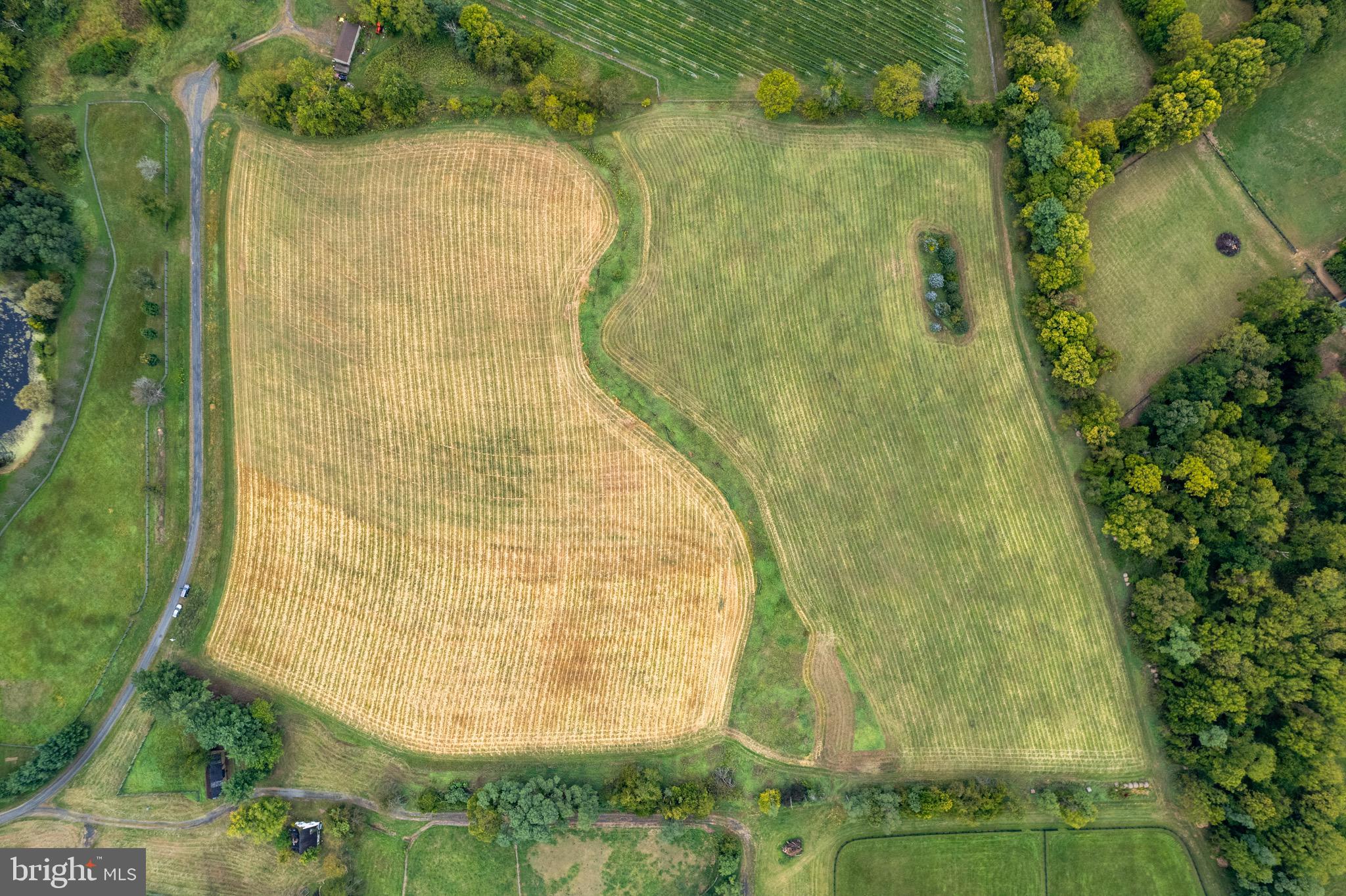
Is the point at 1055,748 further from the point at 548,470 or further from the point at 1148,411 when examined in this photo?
the point at 548,470

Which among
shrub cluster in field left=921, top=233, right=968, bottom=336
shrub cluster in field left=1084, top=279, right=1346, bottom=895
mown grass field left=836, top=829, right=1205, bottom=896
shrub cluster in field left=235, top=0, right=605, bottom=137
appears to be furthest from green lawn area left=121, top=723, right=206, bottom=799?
shrub cluster in field left=1084, top=279, right=1346, bottom=895

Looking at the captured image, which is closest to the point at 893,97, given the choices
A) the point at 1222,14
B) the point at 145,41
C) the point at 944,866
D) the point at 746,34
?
the point at 746,34

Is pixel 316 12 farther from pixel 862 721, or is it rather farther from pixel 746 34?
pixel 862 721

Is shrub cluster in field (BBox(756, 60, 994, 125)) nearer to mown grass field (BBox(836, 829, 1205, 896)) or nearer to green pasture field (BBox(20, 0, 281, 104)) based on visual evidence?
green pasture field (BBox(20, 0, 281, 104))

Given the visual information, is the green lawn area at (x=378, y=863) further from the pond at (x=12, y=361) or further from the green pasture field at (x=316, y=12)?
the green pasture field at (x=316, y=12)

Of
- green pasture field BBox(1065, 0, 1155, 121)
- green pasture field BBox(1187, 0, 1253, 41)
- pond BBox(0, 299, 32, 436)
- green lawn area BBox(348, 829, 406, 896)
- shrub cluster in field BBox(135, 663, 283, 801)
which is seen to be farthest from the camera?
green pasture field BBox(1065, 0, 1155, 121)

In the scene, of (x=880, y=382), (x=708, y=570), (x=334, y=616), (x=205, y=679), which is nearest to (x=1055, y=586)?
(x=880, y=382)

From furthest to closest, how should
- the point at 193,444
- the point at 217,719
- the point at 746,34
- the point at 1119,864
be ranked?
1. the point at 746,34
2. the point at 193,444
3. the point at 1119,864
4. the point at 217,719
